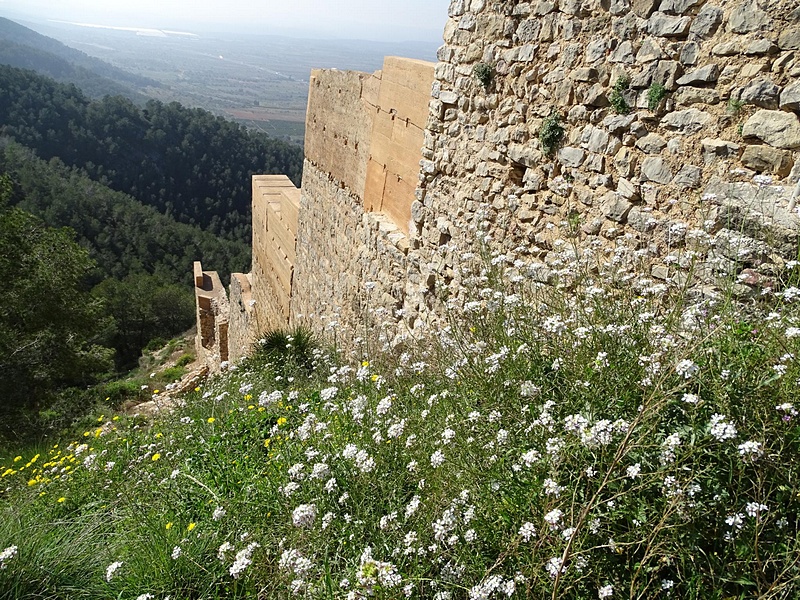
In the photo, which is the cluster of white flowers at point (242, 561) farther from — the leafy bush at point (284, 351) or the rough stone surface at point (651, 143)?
the leafy bush at point (284, 351)

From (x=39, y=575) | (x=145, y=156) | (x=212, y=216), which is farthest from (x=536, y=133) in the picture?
(x=145, y=156)

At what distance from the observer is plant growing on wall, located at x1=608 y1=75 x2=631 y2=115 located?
285 cm

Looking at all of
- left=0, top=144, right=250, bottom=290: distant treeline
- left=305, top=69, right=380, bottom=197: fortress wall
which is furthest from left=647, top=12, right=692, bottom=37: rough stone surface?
left=0, top=144, right=250, bottom=290: distant treeline

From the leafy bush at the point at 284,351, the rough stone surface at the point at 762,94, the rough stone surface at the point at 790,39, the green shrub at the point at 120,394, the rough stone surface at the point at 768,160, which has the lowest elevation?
the green shrub at the point at 120,394

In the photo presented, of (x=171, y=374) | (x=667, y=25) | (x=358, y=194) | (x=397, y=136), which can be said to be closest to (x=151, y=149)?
(x=171, y=374)

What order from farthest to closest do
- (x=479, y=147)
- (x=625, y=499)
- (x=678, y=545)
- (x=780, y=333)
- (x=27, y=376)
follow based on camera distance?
1. (x=27, y=376)
2. (x=479, y=147)
3. (x=780, y=333)
4. (x=625, y=499)
5. (x=678, y=545)

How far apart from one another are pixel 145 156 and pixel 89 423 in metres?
48.0

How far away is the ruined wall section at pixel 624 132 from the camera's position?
2.28m

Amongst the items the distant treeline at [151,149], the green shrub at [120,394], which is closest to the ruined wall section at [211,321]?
the green shrub at [120,394]

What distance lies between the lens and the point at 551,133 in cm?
334

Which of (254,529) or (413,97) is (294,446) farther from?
(413,97)

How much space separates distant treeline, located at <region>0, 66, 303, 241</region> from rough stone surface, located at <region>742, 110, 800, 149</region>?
45622 mm

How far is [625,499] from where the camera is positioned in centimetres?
157

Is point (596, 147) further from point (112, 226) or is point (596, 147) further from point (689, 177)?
point (112, 226)
